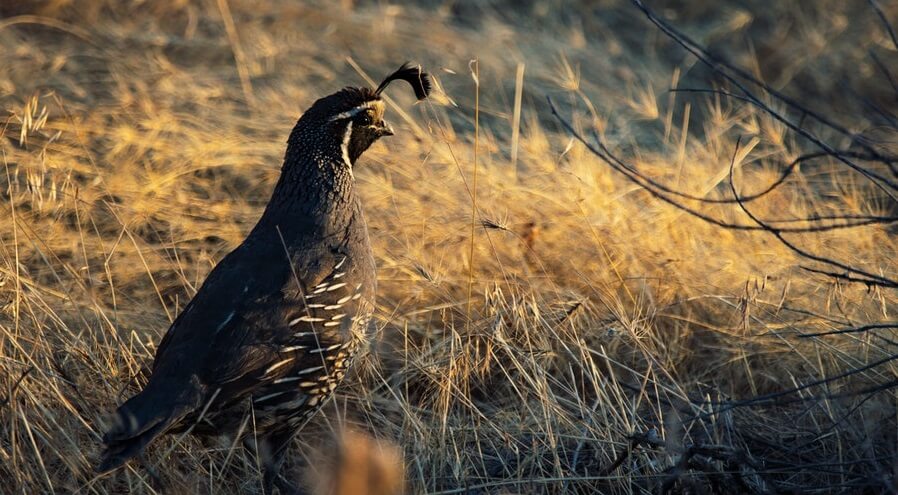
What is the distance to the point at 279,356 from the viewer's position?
3.30m

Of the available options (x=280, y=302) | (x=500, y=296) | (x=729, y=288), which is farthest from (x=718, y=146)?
(x=280, y=302)

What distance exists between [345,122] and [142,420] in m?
1.26

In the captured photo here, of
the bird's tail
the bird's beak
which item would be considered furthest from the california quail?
the bird's beak

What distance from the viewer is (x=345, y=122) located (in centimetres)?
378

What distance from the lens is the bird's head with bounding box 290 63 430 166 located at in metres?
3.72

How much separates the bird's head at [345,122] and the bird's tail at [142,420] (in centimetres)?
100

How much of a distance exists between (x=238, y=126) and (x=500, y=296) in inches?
87.3

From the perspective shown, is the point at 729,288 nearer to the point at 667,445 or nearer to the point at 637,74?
the point at 667,445

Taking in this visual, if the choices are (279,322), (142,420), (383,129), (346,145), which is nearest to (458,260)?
(383,129)

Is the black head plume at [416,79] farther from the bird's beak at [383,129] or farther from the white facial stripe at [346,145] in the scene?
the white facial stripe at [346,145]

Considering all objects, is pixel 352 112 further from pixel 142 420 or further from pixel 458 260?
pixel 142 420

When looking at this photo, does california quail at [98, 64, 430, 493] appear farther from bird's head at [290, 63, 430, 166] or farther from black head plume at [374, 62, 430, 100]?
black head plume at [374, 62, 430, 100]

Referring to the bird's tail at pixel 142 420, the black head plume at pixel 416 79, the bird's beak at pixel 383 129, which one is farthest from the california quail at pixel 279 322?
the black head plume at pixel 416 79

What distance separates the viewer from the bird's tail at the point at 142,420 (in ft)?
9.65
